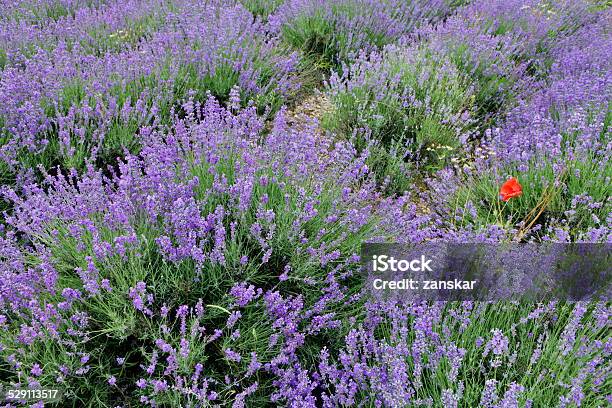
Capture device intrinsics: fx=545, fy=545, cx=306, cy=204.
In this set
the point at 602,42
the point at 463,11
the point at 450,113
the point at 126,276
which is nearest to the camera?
the point at 126,276

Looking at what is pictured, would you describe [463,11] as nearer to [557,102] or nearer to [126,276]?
[557,102]

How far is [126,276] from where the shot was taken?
2.01 m

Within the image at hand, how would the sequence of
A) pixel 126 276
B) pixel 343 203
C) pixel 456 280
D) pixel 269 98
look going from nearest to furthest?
1. pixel 126 276
2. pixel 456 280
3. pixel 343 203
4. pixel 269 98

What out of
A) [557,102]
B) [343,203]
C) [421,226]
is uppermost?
[557,102]

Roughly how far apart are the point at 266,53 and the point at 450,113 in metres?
1.47

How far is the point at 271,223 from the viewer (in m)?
2.19

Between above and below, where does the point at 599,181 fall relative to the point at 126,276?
above

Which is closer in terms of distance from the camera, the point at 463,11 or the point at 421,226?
the point at 421,226

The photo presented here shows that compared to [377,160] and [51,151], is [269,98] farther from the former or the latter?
[51,151]

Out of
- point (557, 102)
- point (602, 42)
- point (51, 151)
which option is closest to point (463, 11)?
point (602, 42)

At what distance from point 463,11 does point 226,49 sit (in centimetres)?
256

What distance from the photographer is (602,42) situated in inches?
176

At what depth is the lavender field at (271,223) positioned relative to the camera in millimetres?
1850

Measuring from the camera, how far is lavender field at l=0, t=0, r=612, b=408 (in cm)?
185
